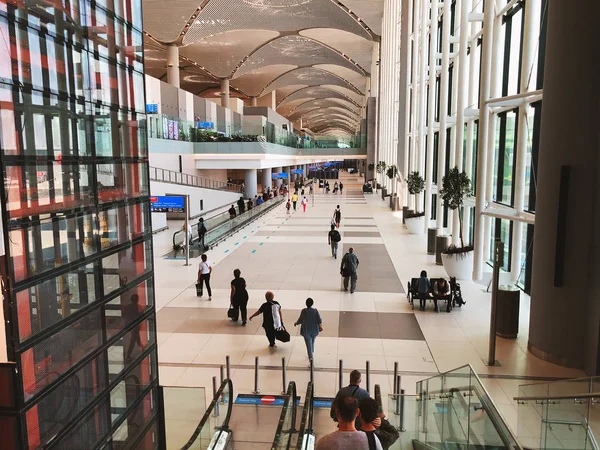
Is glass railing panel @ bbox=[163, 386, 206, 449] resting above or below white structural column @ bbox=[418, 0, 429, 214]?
below

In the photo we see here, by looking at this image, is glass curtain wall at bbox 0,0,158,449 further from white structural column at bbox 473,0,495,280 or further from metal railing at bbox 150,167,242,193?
metal railing at bbox 150,167,242,193

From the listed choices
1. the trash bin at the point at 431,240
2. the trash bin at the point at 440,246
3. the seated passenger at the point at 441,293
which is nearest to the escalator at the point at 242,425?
the seated passenger at the point at 441,293

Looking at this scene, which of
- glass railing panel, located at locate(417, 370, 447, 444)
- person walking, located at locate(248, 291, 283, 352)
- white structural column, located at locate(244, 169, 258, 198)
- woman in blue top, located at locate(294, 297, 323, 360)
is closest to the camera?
glass railing panel, located at locate(417, 370, 447, 444)

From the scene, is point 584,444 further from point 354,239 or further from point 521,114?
point 354,239

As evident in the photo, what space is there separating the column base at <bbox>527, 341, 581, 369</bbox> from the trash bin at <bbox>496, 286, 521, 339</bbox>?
0.71m

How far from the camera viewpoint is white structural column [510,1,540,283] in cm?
1103

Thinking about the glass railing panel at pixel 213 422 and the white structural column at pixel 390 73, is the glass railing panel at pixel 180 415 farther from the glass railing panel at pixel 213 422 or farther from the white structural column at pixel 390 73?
the white structural column at pixel 390 73

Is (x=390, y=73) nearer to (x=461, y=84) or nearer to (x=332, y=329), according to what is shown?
(x=461, y=84)

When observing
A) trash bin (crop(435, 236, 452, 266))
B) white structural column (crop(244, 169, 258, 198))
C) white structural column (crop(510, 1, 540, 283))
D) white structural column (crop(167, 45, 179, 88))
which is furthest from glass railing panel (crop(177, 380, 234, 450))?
white structural column (crop(167, 45, 179, 88))

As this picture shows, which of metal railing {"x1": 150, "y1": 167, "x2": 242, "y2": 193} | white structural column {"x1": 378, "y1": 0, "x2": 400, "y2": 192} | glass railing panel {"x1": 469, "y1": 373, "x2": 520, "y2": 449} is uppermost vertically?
white structural column {"x1": 378, "y1": 0, "x2": 400, "y2": 192}

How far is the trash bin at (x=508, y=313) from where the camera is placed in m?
9.26

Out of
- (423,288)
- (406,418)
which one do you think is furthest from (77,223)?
(423,288)

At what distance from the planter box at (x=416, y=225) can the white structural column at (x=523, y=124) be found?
9199 mm

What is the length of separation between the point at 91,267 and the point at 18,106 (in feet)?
4.81
